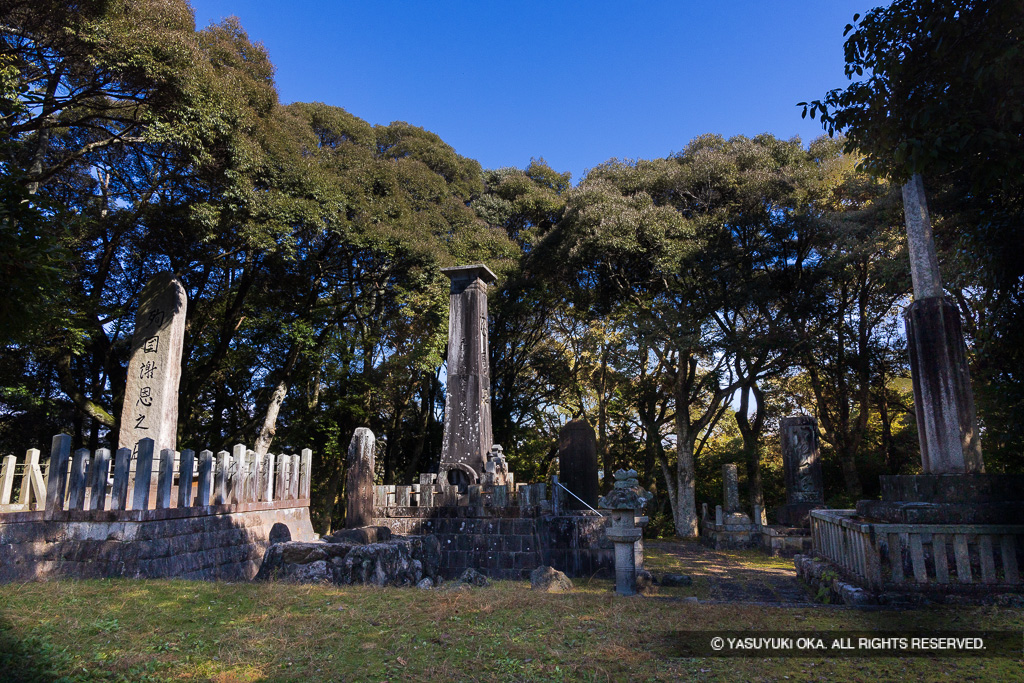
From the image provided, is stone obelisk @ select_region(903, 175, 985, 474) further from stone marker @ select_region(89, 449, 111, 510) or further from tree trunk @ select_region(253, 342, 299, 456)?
tree trunk @ select_region(253, 342, 299, 456)

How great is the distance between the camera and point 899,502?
228 inches

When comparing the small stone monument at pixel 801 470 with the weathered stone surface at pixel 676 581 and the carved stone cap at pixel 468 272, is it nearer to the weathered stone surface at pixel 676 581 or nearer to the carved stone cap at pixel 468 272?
the weathered stone surface at pixel 676 581

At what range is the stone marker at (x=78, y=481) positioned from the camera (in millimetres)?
6434

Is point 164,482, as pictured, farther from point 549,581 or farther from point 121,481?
point 549,581

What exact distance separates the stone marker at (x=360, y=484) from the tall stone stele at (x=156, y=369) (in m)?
3.00

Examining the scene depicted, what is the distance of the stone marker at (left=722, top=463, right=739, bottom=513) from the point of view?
15.0m

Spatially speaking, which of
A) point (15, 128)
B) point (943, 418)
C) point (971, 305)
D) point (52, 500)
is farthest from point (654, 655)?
point (971, 305)

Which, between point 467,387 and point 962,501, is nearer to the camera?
point 962,501

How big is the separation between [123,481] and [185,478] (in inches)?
28.4

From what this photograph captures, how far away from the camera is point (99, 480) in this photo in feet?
21.5

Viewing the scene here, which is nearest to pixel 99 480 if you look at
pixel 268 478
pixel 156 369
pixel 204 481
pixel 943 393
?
pixel 204 481

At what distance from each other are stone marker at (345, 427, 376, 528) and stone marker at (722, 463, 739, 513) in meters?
9.65

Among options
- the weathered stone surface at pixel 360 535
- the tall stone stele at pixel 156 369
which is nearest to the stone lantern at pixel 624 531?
the weathered stone surface at pixel 360 535

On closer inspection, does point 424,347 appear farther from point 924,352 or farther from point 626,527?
point 924,352
